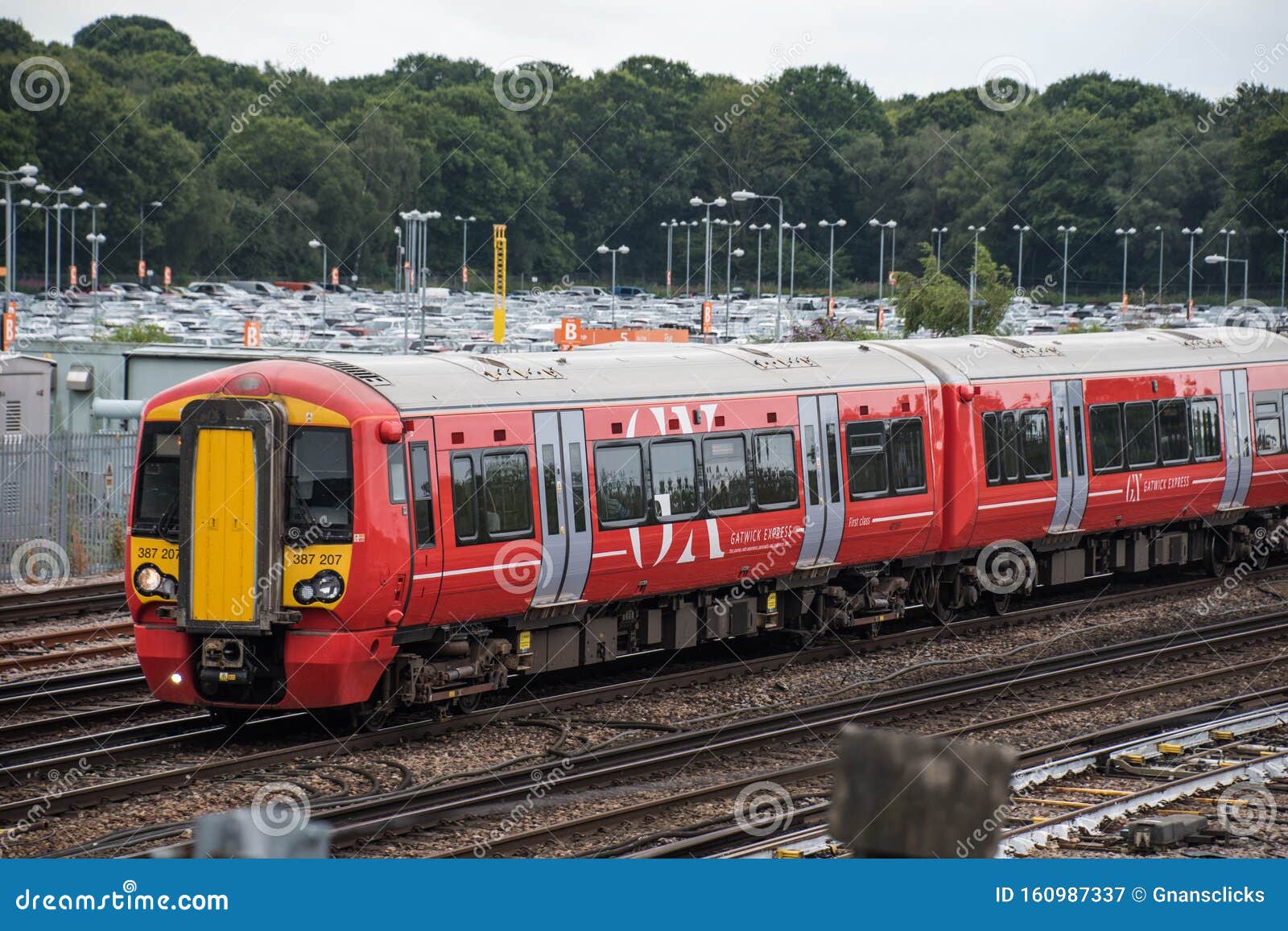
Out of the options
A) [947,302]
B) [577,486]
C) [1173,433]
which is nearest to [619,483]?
[577,486]

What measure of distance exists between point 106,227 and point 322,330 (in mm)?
29648

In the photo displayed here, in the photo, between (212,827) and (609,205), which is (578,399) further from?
(609,205)

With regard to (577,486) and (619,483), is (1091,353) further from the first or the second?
(577,486)

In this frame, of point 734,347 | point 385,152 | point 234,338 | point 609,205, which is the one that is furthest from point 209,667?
point 609,205

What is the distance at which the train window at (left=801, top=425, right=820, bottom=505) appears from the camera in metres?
19.0

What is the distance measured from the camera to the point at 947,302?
50.6m

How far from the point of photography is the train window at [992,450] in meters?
21.1

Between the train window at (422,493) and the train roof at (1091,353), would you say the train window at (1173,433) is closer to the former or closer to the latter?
the train roof at (1091,353)

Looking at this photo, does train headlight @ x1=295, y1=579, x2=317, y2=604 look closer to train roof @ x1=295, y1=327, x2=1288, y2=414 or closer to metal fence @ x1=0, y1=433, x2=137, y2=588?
train roof @ x1=295, y1=327, x2=1288, y2=414

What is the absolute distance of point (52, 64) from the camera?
9156 centimetres

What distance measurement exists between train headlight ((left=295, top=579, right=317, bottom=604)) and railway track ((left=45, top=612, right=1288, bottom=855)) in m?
1.26

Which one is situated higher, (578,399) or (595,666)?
(578,399)

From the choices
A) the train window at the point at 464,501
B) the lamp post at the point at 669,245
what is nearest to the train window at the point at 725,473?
the train window at the point at 464,501

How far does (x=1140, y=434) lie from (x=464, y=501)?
11.7 meters
